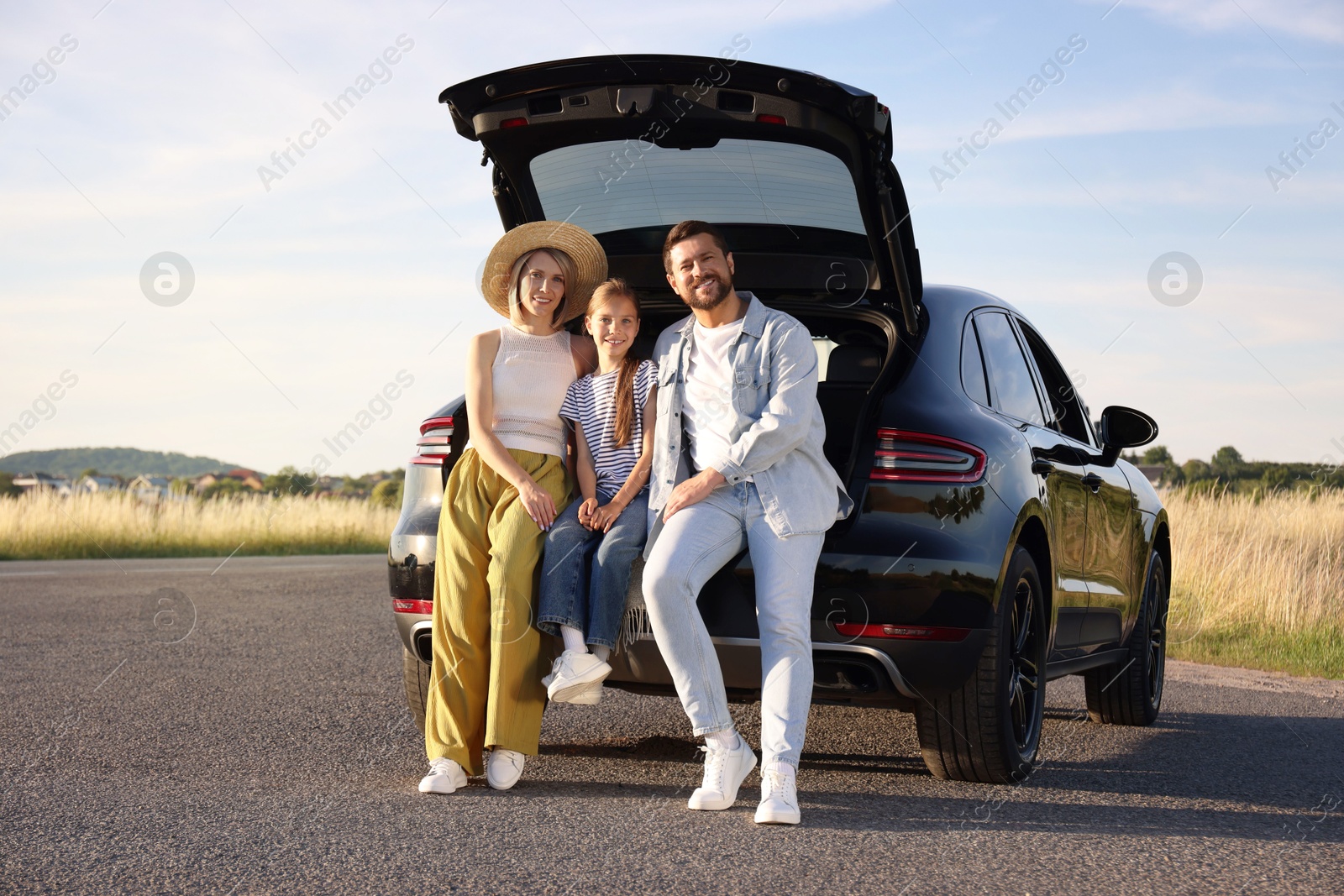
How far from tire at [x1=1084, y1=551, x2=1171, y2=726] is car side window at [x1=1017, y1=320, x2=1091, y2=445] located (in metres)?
0.93

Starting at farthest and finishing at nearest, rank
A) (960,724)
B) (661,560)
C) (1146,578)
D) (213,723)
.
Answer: (1146,578) → (213,723) → (960,724) → (661,560)

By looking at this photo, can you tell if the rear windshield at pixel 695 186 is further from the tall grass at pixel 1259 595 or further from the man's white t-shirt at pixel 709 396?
the tall grass at pixel 1259 595

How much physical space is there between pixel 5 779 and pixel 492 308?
7.92 ft

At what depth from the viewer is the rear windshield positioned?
191 inches

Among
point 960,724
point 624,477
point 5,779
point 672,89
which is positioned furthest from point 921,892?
point 5,779

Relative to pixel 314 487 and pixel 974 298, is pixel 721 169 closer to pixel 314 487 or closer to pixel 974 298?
pixel 974 298

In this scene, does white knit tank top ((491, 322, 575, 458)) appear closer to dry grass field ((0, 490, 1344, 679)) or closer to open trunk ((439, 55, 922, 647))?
open trunk ((439, 55, 922, 647))

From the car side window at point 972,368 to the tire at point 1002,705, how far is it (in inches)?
23.9

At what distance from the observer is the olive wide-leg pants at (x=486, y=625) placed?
179 inches

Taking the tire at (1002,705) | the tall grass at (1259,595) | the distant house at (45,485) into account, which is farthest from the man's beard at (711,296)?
the distant house at (45,485)

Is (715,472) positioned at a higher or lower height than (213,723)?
higher

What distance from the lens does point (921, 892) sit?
3.37 meters

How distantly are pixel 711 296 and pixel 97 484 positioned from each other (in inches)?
800

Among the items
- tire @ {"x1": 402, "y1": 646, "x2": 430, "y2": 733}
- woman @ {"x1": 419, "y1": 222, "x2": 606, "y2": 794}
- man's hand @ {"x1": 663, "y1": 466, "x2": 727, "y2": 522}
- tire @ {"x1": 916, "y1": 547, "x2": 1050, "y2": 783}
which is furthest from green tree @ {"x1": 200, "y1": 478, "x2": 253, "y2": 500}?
tire @ {"x1": 916, "y1": 547, "x2": 1050, "y2": 783}
